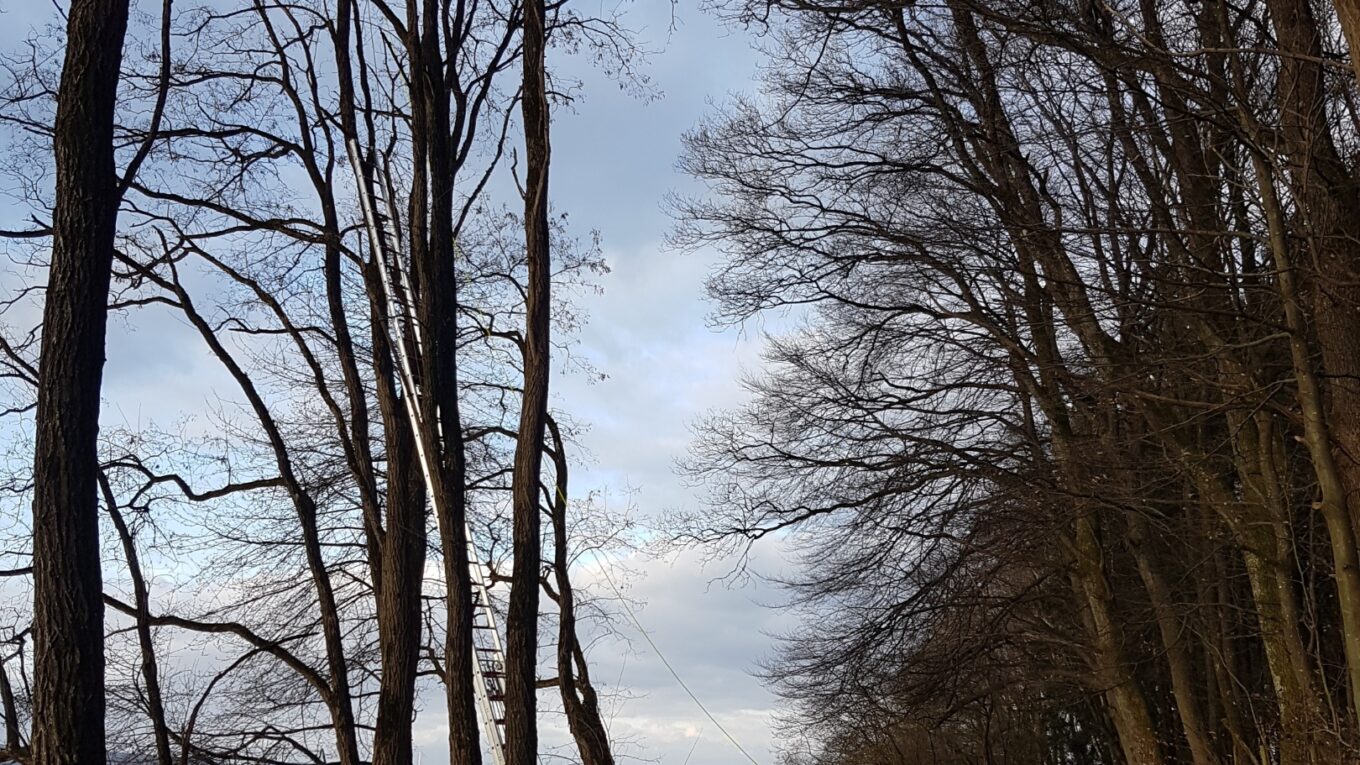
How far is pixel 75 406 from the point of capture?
6148mm

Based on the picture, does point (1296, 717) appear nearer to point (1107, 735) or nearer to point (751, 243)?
point (751, 243)

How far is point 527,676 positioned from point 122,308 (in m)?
5.77

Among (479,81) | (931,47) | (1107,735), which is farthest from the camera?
(1107,735)

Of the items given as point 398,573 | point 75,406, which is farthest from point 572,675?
point 75,406

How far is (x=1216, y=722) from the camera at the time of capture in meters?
16.6

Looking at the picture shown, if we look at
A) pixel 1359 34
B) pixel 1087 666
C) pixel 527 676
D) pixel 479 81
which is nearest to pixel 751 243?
pixel 479 81

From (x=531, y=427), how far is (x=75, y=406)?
4.32 meters

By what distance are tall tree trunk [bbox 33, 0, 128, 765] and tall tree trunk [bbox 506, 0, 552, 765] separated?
3.74m

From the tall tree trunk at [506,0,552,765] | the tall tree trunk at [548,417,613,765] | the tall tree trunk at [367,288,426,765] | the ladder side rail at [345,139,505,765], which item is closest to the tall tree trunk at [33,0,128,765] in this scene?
the ladder side rail at [345,139,505,765]

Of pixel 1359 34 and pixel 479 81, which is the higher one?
pixel 479 81

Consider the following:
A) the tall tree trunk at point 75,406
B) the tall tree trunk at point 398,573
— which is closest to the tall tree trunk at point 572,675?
the tall tree trunk at point 398,573

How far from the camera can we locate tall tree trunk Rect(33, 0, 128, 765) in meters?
5.85

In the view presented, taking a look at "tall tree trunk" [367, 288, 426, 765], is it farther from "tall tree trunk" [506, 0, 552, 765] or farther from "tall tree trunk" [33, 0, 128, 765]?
"tall tree trunk" [33, 0, 128, 765]

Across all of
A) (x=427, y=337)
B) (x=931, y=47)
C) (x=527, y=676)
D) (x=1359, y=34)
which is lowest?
(x=527, y=676)
